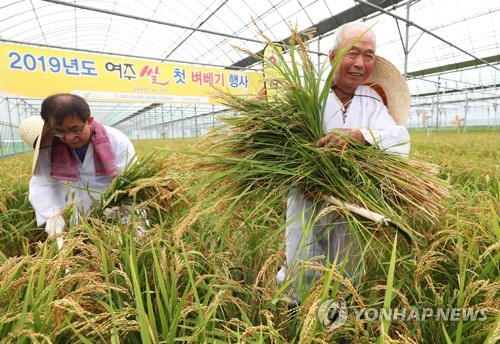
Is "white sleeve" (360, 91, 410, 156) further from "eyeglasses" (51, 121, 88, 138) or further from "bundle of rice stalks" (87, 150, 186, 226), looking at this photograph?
"eyeglasses" (51, 121, 88, 138)

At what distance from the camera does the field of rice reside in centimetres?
70

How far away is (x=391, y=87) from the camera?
118 centimetres

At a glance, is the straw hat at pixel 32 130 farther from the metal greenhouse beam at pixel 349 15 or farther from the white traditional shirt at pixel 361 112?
the metal greenhouse beam at pixel 349 15

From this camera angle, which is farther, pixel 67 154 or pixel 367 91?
pixel 67 154

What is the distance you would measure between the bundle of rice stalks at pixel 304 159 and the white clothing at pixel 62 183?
2.86 feet

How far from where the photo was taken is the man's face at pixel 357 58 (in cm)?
105

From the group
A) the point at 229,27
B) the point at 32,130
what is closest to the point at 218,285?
the point at 32,130

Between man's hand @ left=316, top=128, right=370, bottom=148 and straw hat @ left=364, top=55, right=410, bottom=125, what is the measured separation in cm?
31

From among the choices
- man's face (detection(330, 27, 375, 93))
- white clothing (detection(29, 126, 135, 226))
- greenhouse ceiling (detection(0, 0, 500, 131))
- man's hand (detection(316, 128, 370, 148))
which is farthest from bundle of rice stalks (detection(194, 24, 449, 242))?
greenhouse ceiling (detection(0, 0, 500, 131))

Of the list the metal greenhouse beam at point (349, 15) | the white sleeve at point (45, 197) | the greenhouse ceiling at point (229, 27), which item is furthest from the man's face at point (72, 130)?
the greenhouse ceiling at point (229, 27)

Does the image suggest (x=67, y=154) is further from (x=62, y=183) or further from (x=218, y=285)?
(x=218, y=285)

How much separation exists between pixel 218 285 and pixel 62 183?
4.02 ft

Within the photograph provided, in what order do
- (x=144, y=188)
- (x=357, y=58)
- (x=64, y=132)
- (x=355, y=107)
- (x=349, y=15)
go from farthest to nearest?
(x=349, y=15) < (x=144, y=188) < (x=64, y=132) < (x=355, y=107) < (x=357, y=58)

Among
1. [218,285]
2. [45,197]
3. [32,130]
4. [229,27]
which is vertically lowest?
[218,285]
